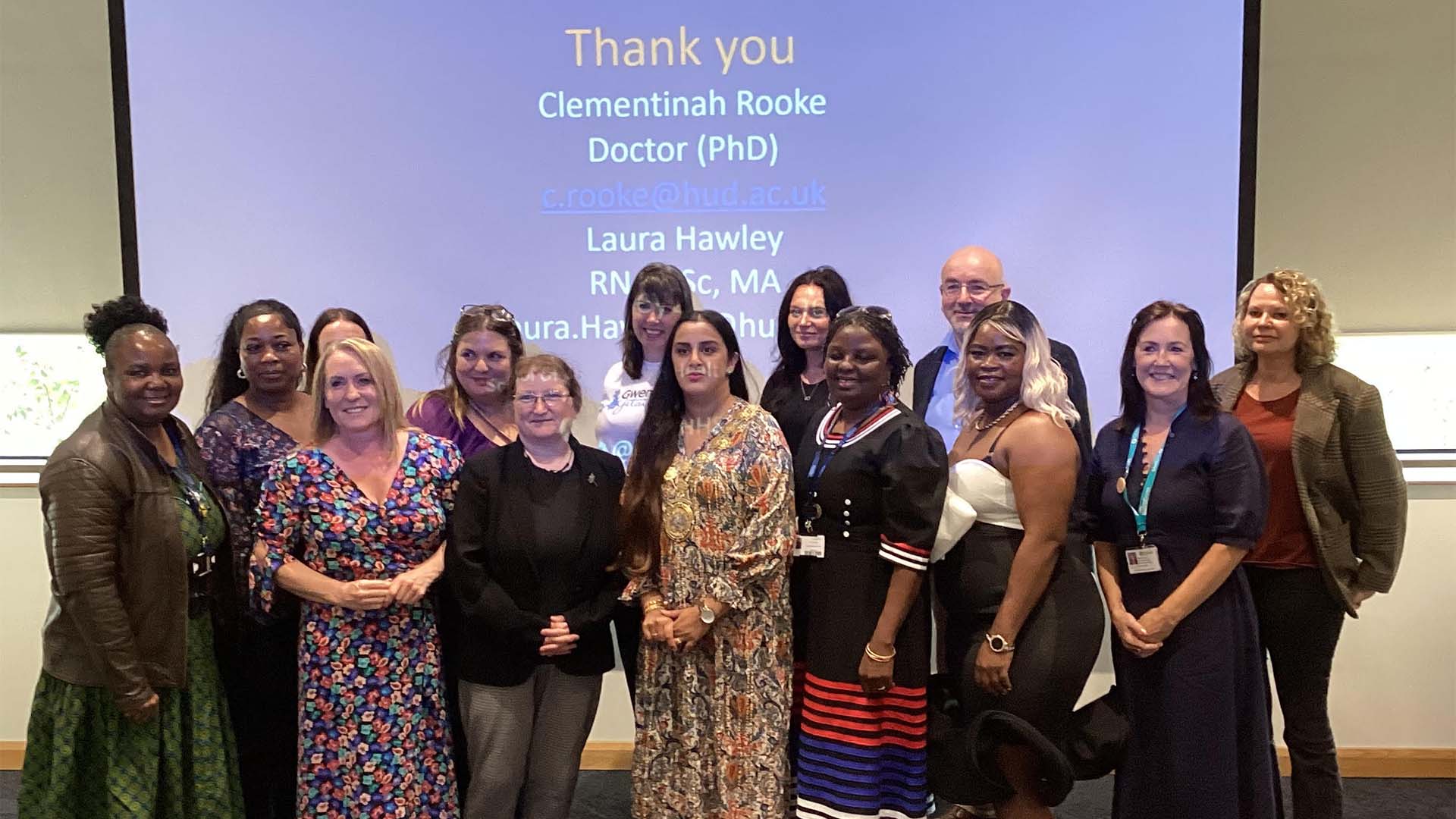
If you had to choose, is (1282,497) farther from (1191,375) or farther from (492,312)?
(492,312)

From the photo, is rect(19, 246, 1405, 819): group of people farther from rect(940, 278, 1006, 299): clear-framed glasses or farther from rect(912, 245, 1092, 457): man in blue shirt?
rect(940, 278, 1006, 299): clear-framed glasses

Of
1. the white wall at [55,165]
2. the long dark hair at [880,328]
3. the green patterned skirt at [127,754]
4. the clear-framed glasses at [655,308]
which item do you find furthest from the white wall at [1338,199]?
the long dark hair at [880,328]

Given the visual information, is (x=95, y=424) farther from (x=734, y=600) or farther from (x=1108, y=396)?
(x=1108, y=396)

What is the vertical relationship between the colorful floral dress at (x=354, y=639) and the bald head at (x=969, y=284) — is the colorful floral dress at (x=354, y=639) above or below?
below

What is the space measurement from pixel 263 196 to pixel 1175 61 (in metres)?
3.90

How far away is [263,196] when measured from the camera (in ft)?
13.6

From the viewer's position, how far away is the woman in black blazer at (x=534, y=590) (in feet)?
8.63

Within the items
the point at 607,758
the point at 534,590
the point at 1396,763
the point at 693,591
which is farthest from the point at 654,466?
the point at 1396,763

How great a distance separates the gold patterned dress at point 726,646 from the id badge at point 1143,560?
995 millimetres

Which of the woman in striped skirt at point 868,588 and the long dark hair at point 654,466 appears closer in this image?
the woman in striped skirt at point 868,588

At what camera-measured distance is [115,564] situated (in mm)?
2562

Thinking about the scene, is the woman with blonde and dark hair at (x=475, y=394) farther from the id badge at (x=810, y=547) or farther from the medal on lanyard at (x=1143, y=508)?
the medal on lanyard at (x=1143, y=508)

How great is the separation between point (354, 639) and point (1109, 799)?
9.89ft

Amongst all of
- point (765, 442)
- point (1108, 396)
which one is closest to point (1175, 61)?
point (1108, 396)
